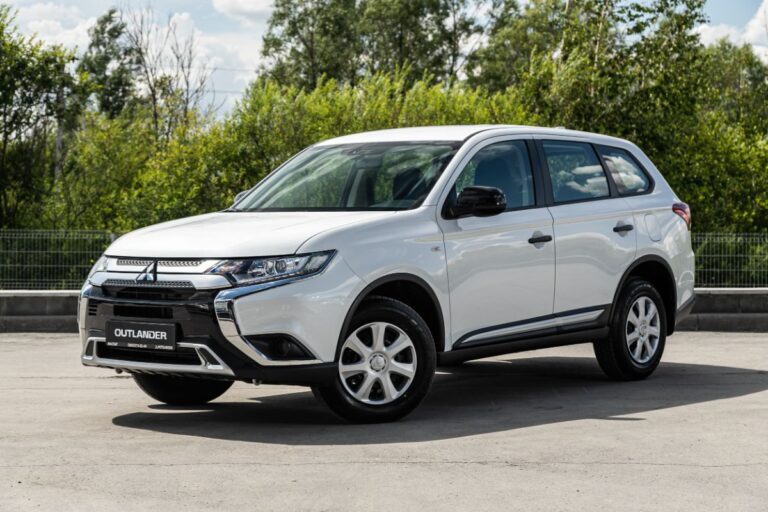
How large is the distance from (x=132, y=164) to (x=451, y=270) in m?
16.3

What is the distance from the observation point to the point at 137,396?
933 centimetres

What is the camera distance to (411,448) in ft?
22.9

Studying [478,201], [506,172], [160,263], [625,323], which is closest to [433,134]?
[506,172]

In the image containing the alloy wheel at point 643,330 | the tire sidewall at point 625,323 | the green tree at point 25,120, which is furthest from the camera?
the green tree at point 25,120

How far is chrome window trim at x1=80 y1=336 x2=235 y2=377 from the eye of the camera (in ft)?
23.8

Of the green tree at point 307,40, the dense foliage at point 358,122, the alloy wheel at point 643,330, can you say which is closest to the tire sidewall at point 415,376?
the alloy wheel at point 643,330

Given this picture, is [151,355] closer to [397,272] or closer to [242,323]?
[242,323]

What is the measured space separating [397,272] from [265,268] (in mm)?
910

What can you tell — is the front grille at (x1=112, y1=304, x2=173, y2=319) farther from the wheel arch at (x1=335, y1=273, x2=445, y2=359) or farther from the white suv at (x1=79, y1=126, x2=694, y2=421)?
the wheel arch at (x1=335, y1=273, x2=445, y2=359)

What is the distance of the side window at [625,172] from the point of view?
393 inches

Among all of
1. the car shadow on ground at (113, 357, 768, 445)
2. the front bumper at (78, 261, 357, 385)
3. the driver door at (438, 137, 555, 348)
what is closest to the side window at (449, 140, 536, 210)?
the driver door at (438, 137, 555, 348)

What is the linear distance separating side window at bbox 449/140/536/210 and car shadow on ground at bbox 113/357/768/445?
57.8 inches

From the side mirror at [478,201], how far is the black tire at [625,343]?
6.25 feet

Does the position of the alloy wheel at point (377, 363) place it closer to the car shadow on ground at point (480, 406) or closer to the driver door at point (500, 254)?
the car shadow on ground at point (480, 406)
